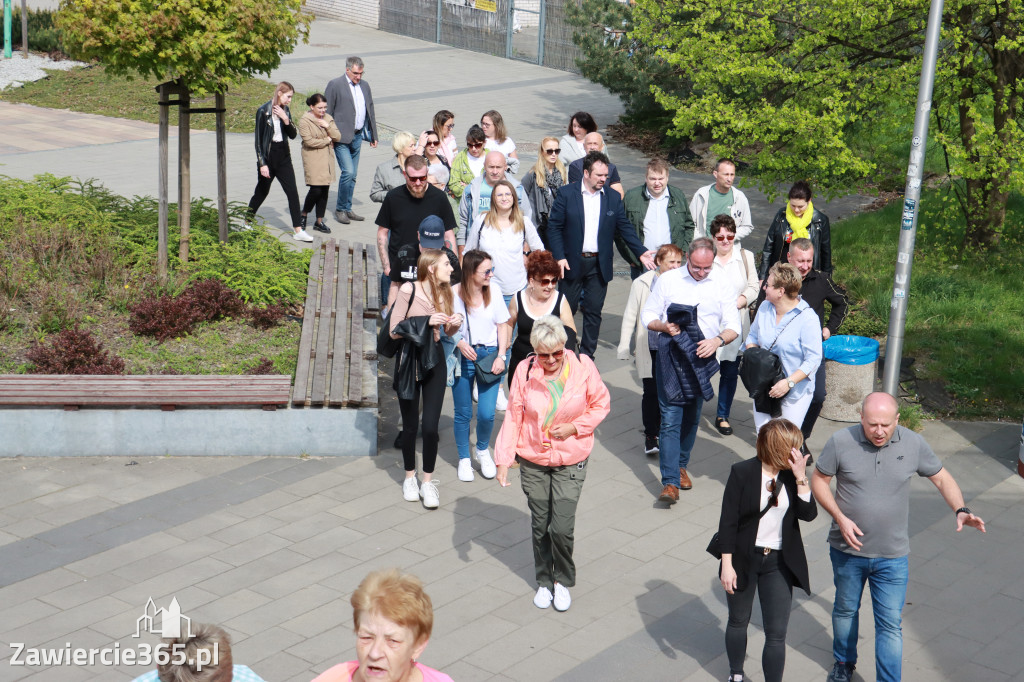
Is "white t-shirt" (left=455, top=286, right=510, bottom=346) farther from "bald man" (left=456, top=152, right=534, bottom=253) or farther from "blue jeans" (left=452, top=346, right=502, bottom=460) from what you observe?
"bald man" (left=456, top=152, right=534, bottom=253)

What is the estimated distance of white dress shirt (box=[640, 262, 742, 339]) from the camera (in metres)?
7.92

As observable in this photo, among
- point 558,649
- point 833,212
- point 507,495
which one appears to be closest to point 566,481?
point 558,649

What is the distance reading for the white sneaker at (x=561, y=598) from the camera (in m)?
6.51

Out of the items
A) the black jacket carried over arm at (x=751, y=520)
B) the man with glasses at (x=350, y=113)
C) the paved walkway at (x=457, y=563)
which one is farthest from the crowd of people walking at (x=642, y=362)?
the man with glasses at (x=350, y=113)

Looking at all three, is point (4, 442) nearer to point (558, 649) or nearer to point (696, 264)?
point (558, 649)

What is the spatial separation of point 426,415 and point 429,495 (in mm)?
550

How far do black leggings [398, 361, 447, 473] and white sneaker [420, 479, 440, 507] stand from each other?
0.10 metres

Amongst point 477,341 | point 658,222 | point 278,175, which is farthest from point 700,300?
point 278,175

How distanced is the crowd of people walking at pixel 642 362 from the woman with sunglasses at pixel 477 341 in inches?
0.5

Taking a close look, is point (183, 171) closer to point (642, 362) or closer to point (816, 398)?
point (642, 362)

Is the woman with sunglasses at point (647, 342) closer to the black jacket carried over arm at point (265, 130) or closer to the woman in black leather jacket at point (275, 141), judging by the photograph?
the woman in black leather jacket at point (275, 141)

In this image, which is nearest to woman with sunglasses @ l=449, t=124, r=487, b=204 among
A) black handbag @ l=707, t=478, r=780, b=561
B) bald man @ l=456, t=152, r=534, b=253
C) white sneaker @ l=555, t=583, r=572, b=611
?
bald man @ l=456, t=152, r=534, b=253

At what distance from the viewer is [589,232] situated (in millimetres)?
9719

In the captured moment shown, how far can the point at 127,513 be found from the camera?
755cm
